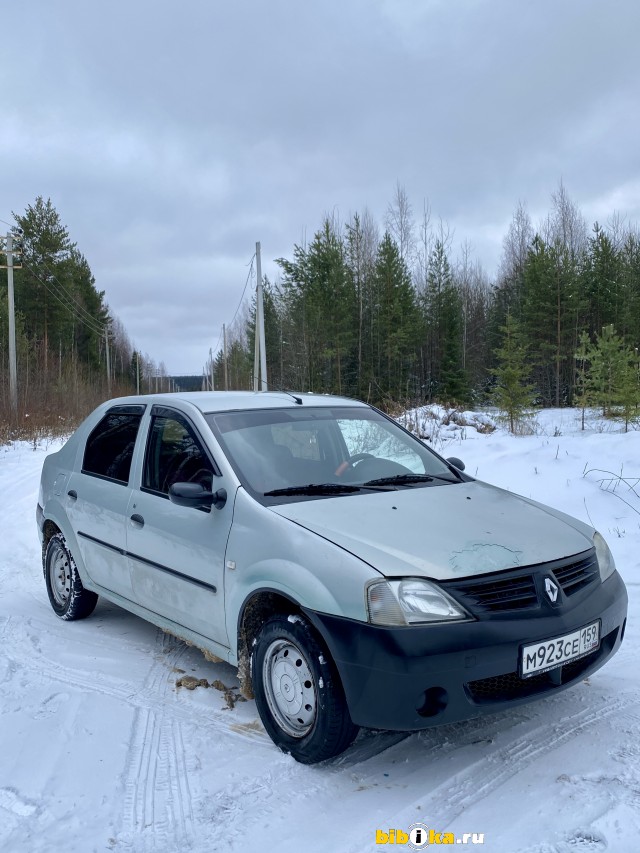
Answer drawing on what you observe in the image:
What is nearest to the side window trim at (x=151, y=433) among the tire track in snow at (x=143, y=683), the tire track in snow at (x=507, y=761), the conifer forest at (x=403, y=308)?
the tire track in snow at (x=143, y=683)

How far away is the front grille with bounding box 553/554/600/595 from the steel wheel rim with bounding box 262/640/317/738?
3.92ft

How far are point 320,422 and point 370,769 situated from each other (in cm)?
205

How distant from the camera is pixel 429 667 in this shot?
2.54m

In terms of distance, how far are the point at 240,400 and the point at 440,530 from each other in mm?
1745

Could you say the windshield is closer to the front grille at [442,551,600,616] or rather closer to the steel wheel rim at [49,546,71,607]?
the front grille at [442,551,600,616]

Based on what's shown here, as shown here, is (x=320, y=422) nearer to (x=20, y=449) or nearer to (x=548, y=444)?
(x=548, y=444)

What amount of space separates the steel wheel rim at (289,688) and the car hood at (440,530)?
1.91ft

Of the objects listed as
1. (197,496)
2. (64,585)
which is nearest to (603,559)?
(197,496)

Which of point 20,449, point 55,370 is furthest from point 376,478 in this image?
point 55,370

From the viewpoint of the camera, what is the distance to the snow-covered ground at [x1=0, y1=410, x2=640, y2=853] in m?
2.45

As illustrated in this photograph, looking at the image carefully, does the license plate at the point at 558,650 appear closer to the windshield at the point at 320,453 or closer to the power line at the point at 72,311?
the windshield at the point at 320,453

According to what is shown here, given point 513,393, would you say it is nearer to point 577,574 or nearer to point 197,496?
point 577,574

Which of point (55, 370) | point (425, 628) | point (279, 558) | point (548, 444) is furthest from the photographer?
point (55, 370)

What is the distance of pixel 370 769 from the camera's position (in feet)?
9.52
